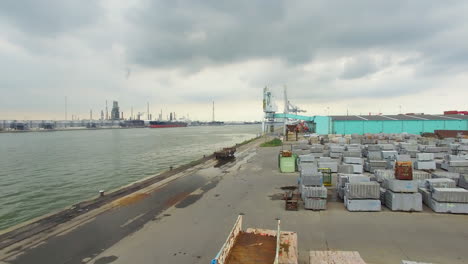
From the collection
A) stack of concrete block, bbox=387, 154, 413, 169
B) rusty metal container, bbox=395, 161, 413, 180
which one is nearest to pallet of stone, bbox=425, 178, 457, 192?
rusty metal container, bbox=395, 161, 413, 180

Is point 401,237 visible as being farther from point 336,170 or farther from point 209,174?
point 209,174

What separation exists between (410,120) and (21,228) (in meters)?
70.4

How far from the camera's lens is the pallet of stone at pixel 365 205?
1213 centimetres

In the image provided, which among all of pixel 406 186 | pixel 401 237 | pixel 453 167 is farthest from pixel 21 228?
pixel 453 167

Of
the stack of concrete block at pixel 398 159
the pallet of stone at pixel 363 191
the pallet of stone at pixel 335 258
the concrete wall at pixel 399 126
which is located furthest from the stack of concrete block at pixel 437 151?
the concrete wall at pixel 399 126

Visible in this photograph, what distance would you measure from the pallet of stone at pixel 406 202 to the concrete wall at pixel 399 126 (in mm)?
53321

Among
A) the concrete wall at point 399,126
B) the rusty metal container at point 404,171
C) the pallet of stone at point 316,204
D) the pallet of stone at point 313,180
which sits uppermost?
the concrete wall at point 399,126

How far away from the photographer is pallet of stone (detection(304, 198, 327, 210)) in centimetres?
1261

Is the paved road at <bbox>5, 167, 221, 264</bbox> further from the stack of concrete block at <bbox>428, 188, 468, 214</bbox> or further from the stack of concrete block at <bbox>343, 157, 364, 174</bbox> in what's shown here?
the stack of concrete block at <bbox>343, 157, 364, 174</bbox>

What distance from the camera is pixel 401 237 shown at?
9414mm

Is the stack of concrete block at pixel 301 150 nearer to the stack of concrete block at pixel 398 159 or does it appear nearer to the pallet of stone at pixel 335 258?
the stack of concrete block at pixel 398 159

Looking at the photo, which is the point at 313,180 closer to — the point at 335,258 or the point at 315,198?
the point at 315,198

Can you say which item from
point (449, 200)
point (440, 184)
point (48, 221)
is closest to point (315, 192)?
point (449, 200)

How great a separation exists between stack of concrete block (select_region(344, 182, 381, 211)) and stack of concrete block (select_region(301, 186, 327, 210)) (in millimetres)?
1188
